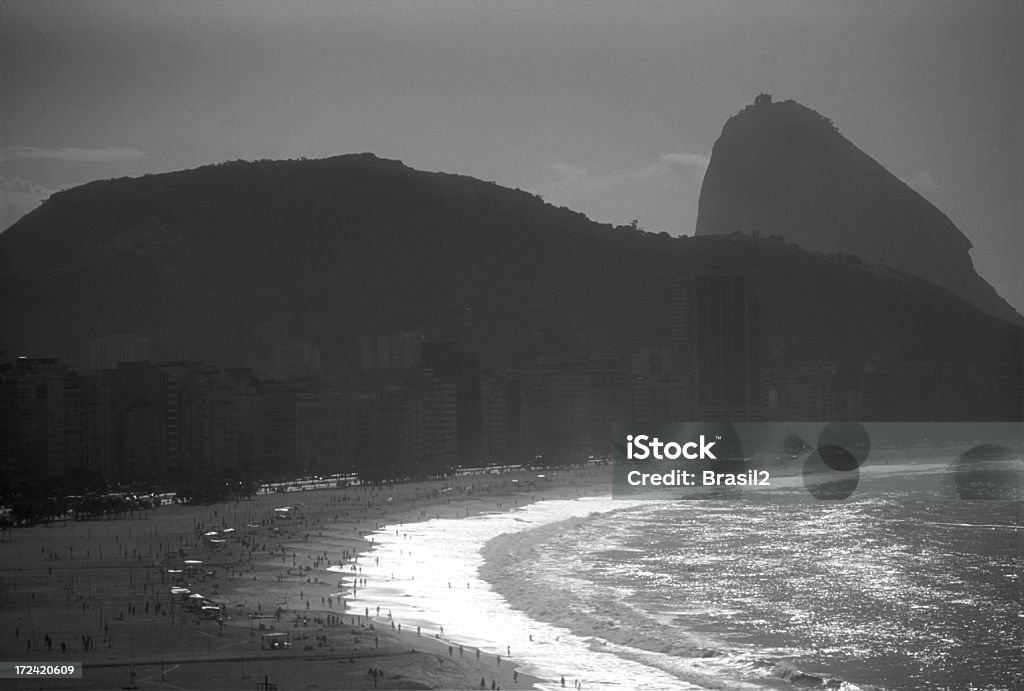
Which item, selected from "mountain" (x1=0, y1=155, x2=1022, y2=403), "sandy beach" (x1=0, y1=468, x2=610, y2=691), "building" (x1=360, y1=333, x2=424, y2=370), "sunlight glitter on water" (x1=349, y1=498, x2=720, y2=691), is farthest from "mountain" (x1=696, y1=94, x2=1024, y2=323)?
"sandy beach" (x1=0, y1=468, x2=610, y2=691)

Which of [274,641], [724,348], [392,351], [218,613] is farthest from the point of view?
[392,351]

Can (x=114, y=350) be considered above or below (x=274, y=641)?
above

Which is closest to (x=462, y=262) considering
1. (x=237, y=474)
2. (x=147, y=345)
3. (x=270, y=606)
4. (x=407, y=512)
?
(x=147, y=345)

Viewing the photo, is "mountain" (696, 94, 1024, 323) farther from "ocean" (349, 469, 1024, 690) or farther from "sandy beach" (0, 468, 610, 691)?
"sandy beach" (0, 468, 610, 691)

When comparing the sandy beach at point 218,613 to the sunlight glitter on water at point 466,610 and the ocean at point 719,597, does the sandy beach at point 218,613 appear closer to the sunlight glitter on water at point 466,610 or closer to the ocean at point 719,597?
the sunlight glitter on water at point 466,610

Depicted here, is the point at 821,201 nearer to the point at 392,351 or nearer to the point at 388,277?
the point at 388,277

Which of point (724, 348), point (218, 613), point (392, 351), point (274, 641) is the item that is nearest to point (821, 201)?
point (724, 348)
